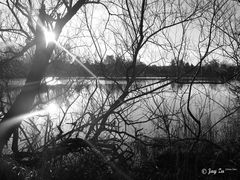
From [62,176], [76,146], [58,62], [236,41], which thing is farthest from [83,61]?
[236,41]

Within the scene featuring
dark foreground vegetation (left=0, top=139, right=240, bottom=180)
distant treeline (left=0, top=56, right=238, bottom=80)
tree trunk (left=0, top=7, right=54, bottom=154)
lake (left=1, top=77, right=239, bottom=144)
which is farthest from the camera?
lake (left=1, top=77, right=239, bottom=144)

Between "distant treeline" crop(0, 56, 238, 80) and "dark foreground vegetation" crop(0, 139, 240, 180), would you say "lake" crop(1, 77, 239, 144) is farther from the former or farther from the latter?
"dark foreground vegetation" crop(0, 139, 240, 180)

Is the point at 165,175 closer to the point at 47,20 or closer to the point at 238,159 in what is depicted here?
the point at 238,159

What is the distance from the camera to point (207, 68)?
182 inches

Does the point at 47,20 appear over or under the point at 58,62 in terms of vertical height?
over

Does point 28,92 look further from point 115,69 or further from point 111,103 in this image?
point 111,103

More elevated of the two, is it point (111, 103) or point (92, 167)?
point (111, 103)

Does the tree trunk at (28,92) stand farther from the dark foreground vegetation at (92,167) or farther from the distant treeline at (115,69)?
the distant treeline at (115,69)

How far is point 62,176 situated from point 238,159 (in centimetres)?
249

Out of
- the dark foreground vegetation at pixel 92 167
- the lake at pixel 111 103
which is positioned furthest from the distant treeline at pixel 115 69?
the dark foreground vegetation at pixel 92 167

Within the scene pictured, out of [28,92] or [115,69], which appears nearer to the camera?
[28,92]

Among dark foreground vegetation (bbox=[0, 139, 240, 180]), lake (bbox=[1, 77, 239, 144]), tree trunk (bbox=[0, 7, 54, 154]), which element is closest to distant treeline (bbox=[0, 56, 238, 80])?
lake (bbox=[1, 77, 239, 144])

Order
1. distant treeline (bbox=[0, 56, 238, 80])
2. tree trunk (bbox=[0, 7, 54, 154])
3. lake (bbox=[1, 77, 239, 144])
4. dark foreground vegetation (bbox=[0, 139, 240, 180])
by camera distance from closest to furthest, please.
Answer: dark foreground vegetation (bbox=[0, 139, 240, 180]), tree trunk (bbox=[0, 7, 54, 154]), distant treeline (bbox=[0, 56, 238, 80]), lake (bbox=[1, 77, 239, 144])

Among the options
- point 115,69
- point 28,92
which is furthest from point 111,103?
point 28,92
